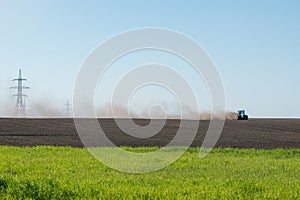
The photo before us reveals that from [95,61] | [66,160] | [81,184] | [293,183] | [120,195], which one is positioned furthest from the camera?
[66,160]

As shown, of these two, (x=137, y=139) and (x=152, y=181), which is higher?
(x=137, y=139)

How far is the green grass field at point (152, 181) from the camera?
42.7 ft

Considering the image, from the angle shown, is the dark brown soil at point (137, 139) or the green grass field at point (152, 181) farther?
the dark brown soil at point (137, 139)

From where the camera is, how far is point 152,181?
15398 mm

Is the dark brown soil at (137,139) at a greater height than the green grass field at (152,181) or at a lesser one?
greater

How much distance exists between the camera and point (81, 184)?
14.0 m

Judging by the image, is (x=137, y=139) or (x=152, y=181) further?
(x=137, y=139)

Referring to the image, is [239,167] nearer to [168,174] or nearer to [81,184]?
[168,174]

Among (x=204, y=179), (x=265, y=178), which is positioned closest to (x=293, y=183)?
(x=265, y=178)

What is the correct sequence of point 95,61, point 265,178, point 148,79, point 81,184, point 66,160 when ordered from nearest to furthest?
1. point 81,184
2. point 265,178
3. point 95,61
4. point 148,79
5. point 66,160

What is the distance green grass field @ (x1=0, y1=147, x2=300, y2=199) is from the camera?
1301 cm

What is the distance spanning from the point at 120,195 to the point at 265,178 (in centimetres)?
594

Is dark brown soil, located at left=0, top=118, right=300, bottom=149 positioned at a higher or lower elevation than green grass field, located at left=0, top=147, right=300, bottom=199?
higher

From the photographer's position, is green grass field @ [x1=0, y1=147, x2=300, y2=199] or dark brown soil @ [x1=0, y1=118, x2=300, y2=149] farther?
dark brown soil @ [x1=0, y1=118, x2=300, y2=149]
